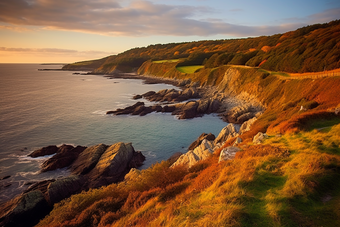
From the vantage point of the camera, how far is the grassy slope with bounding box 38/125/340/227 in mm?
7564

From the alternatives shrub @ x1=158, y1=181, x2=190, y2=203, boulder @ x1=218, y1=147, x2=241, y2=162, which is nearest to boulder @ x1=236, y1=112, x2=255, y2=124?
boulder @ x1=218, y1=147, x2=241, y2=162

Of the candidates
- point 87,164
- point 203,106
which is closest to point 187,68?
point 203,106

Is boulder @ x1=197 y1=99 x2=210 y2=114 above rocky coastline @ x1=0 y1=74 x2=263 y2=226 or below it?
above

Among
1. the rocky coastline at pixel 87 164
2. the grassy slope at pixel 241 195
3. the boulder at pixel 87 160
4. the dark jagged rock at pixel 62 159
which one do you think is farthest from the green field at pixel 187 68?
the grassy slope at pixel 241 195

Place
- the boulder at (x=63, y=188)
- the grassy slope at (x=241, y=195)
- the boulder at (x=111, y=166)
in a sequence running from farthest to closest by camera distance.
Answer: the boulder at (x=111, y=166) < the boulder at (x=63, y=188) < the grassy slope at (x=241, y=195)

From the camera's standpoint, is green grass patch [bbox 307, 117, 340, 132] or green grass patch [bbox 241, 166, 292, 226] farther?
green grass patch [bbox 307, 117, 340, 132]

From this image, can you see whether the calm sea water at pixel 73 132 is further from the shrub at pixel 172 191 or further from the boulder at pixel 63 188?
the shrub at pixel 172 191

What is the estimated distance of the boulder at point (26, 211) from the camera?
14969mm

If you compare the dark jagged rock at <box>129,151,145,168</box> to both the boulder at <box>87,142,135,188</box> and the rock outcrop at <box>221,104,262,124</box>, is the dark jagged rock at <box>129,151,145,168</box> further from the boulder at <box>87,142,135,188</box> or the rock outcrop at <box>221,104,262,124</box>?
the rock outcrop at <box>221,104,262,124</box>

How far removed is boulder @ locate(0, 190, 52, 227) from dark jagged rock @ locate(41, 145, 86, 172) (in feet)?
27.0

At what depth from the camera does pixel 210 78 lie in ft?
251

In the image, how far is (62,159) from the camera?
83.8 ft

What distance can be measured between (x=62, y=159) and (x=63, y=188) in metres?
7.99

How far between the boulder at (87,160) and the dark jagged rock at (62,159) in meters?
1.01
